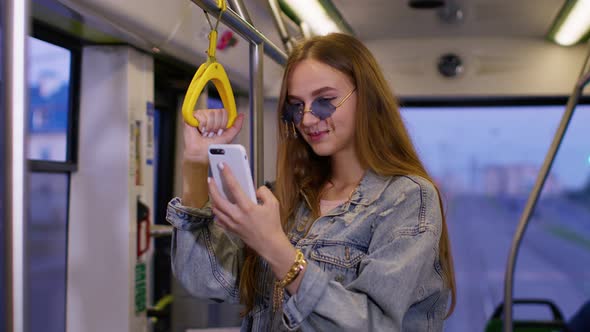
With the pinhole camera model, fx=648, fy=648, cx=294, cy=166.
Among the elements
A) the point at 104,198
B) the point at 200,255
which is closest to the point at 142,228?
the point at 104,198

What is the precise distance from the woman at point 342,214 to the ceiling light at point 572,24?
280 cm

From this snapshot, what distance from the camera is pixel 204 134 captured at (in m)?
1.52

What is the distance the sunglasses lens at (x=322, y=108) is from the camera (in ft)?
4.97

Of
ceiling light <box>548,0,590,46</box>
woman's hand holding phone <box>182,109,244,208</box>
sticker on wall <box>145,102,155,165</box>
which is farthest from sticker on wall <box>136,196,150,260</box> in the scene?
ceiling light <box>548,0,590,46</box>

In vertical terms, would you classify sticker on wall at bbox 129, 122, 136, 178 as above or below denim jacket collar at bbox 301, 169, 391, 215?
above

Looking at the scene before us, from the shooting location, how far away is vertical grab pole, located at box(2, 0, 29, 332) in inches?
41.1

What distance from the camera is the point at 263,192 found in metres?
1.32

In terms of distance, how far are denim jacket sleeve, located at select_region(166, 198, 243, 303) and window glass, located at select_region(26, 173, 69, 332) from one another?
1331 mm

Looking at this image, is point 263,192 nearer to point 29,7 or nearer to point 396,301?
point 396,301

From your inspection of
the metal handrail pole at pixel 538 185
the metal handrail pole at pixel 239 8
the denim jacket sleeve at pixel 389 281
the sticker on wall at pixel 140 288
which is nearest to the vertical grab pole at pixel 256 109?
the metal handrail pole at pixel 239 8

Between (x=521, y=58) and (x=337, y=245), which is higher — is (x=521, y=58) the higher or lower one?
the higher one

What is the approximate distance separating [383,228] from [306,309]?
275 mm

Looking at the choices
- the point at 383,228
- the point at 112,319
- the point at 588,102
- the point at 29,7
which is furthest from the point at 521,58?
the point at 29,7

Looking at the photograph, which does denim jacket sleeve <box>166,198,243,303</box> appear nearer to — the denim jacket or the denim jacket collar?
the denim jacket
